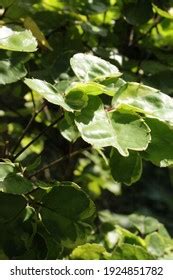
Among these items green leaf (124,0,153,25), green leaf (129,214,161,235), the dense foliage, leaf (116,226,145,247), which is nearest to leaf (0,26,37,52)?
the dense foliage

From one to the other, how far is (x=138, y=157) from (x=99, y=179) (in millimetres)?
834

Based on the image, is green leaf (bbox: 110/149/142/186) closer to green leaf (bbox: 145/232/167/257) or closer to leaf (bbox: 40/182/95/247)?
leaf (bbox: 40/182/95/247)

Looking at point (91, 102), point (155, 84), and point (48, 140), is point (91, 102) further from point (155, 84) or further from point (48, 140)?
point (48, 140)

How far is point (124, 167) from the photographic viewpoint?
0.89 m

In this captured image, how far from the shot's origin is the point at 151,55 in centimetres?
139

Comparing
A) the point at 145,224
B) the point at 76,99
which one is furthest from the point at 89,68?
the point at 145,224

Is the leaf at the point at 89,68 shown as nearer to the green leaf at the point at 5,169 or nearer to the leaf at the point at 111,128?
the leaf at the point at 111,128

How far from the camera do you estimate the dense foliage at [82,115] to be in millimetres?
816

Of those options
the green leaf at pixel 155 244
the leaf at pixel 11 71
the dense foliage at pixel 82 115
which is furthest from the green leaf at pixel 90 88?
the green leaf at pixel 155 244

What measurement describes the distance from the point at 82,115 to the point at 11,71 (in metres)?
0.16

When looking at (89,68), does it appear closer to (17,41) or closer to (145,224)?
(17,41)

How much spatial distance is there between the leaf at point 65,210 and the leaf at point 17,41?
8.9 inches

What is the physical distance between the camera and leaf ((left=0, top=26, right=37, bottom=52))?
86 centimetres

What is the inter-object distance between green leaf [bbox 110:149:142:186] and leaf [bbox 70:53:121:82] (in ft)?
0.40
